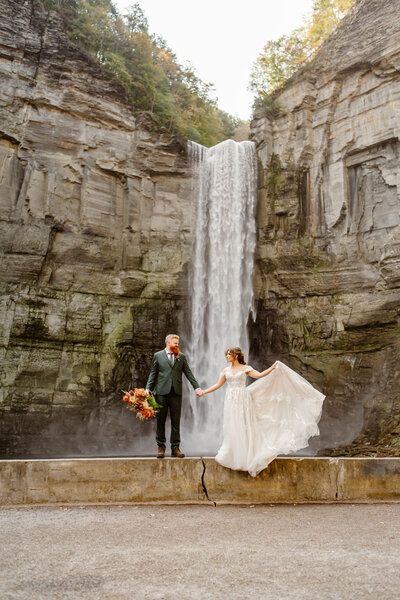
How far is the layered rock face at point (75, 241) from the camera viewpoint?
63.8 ft

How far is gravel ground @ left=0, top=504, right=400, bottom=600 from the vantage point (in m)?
3.68

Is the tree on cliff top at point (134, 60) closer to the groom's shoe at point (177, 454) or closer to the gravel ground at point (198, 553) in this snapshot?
the groom's shoe at point (177, 454)

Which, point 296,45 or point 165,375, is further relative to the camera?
point 296,45

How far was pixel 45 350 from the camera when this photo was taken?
19.8 meters

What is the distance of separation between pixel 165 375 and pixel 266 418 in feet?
5.21

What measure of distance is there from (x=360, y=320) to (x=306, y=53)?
17031 millimetres

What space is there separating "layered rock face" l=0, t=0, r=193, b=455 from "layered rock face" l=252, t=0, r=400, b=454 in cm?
386

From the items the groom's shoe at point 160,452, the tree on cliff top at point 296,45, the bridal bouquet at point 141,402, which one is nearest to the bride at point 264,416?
the bridal bouquet at point 141,402

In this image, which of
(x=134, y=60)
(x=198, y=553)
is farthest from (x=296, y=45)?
(x=198, y=553)

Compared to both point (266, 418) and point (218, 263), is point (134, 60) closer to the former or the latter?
point (218, 263)

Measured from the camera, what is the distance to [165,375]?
8.19 metres

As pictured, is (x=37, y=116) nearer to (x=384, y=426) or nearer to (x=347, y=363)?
(x=347, y=363)

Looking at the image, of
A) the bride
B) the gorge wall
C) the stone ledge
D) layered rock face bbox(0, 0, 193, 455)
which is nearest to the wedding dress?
the bride

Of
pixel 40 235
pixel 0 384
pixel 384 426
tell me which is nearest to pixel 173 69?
pixel 40 235
